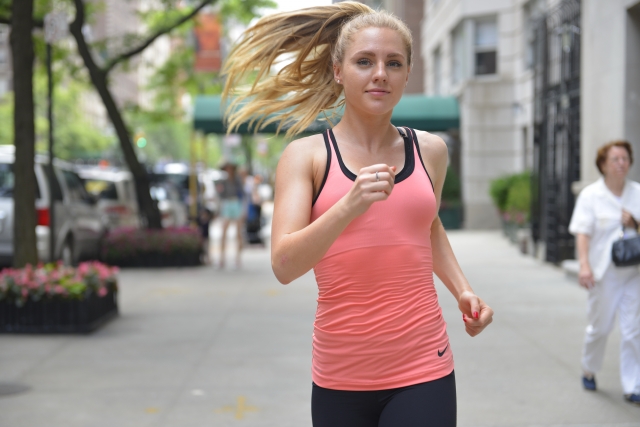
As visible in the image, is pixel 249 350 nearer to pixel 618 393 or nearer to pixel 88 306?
pixel 88 306

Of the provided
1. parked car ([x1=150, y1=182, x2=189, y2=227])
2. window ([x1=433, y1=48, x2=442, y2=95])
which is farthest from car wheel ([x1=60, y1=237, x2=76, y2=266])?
window ([x1=433, y1=48, x2=442, y2=95])

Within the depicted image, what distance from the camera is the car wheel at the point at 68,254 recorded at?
13.9 metres

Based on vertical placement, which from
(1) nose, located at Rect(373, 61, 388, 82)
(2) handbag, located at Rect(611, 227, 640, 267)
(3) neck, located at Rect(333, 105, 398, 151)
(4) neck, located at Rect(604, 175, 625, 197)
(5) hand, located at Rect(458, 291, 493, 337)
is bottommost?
(2) handbag, located at Rect(611, 227, 640, 267)

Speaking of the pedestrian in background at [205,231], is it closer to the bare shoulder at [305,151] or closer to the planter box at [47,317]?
the planter box at [47,317]

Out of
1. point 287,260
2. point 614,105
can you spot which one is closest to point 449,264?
point 287,260

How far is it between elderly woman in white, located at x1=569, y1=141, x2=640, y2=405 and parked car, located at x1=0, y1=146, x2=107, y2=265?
23.0 feet

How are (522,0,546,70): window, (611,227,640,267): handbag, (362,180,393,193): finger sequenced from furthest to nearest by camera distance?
(522,0,546,70): window → (611,227,640,267): handbag → (362,180,393,193): finger

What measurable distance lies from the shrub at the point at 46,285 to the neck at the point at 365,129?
20.8 ft

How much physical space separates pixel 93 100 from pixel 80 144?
41.5 metres

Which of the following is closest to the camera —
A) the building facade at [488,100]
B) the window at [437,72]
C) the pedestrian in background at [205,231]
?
the pedestrian in background at [205,231]

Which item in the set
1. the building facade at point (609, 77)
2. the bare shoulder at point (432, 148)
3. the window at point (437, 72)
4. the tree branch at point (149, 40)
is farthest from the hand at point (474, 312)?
the window at point (437, 72)

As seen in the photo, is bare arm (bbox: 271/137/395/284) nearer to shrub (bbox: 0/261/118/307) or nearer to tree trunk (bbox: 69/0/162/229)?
shrub (bbox: 0/261/118/307)

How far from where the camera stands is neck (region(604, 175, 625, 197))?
610cm

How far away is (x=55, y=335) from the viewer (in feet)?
28.1
